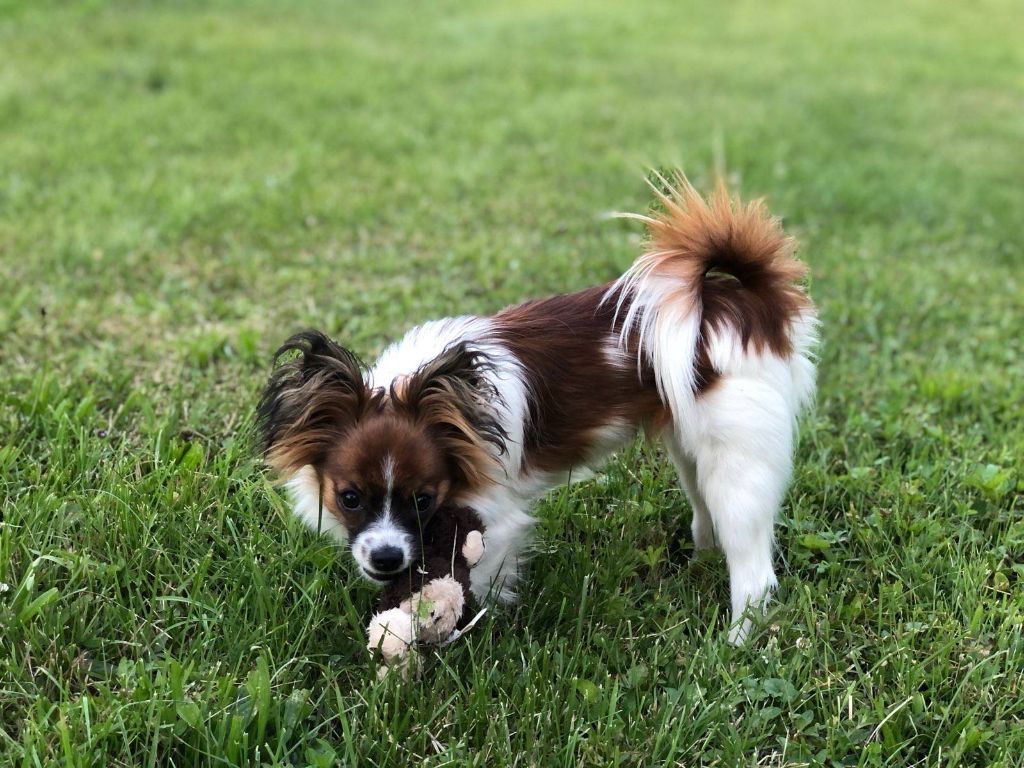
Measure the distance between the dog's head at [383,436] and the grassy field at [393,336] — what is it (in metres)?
0.31

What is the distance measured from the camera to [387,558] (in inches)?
102

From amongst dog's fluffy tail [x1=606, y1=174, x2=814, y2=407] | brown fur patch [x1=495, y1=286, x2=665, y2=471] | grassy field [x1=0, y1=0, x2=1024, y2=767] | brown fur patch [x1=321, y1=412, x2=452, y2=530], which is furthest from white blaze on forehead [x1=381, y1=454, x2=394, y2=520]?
dog's fluffy tail [x1=606, y1=174, x2=814, y2=407]

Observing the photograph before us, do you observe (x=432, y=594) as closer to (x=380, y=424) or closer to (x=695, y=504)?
(x=380, y=424)

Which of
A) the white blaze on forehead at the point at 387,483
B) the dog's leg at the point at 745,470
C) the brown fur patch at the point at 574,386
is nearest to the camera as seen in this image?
the white blaze on forehead at the point at 387,483

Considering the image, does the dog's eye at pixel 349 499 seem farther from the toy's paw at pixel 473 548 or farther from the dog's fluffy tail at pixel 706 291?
the dog's fluffy tail at pixel 706 291

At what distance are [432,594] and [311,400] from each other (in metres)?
0.67

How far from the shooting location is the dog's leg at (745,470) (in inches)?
114

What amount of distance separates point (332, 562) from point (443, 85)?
8218mm

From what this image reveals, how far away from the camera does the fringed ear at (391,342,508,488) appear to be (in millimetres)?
2703

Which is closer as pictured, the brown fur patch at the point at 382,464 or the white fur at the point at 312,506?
the brown fur patch at the point at 382,464

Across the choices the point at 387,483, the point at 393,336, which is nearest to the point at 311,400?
the point at 387,483

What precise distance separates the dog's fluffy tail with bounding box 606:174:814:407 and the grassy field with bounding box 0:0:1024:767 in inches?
29.0

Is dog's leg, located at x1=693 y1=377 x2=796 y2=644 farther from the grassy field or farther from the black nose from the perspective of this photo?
the black nose

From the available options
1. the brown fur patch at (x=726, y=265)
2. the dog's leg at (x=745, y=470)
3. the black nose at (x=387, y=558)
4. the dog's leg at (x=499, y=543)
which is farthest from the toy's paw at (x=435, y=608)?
the brown fur patch at (x=726, y=265)
